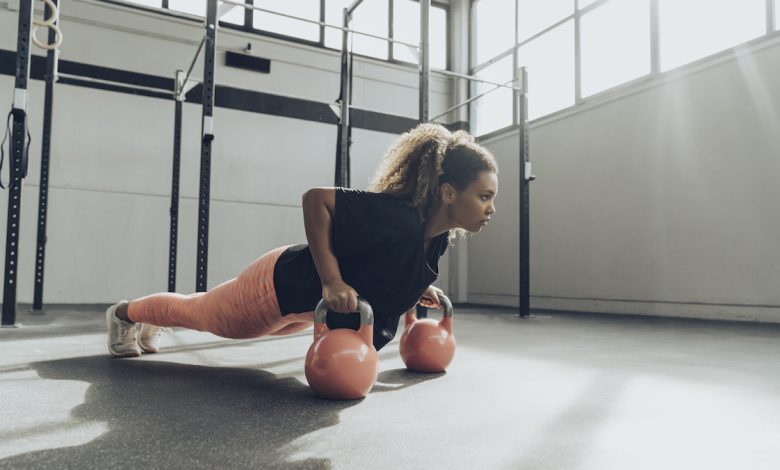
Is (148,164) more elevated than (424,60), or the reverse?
(424,60)

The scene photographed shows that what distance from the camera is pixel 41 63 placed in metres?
4.96

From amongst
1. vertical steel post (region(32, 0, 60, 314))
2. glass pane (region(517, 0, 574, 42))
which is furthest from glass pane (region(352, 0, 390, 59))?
vertical steel post (region(32, 0, 60, 314))

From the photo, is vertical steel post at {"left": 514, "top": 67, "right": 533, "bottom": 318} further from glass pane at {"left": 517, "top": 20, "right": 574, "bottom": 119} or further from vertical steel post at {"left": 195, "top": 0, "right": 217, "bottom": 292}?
vertical steel post at {"left": 195, "top": 0, "right": 217, "bottom": 292}

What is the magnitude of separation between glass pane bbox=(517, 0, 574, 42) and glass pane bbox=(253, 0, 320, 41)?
7.13ft

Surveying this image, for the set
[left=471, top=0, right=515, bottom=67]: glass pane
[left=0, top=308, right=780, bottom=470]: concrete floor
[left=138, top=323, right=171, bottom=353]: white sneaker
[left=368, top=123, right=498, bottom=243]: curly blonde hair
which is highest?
[left=471, top=0, right=515, bottom=67]: glass pane

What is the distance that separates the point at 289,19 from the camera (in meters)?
5.96

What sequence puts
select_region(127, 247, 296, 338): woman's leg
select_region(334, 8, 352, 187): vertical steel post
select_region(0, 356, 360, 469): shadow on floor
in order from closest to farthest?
1. select_region(0, 356, 360, 469): shadow on floor
2. select_region(127, 247, 296, 338): woman's leg
3. select_region(334, 8, 352, 187): vertical steel post

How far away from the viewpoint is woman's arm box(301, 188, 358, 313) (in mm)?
1341

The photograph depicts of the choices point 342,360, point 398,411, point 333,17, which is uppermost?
point 333,17

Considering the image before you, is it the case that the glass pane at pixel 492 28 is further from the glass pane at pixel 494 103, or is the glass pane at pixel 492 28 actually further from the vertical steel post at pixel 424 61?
the vertical steel post at pixel 424 61

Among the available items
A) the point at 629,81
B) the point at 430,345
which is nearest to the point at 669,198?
the point at 629,81

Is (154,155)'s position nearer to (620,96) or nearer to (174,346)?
(174,346)

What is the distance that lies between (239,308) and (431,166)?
26.5 inches

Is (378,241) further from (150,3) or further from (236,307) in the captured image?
(150,3)
